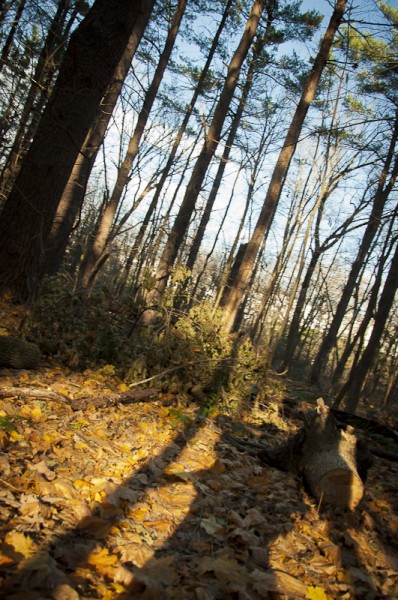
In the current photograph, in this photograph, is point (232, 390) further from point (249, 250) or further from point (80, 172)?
point (80, 172)

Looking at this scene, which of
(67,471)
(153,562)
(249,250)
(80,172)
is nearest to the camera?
(153,562)

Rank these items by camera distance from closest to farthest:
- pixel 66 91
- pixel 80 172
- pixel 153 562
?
pixel 153 562, pixel 66 91, pixel 80 172

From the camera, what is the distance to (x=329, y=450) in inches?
135

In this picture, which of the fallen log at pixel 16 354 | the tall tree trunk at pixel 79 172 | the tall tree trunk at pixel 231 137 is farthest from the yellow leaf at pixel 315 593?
the tall tree trunk at pixel 231 137

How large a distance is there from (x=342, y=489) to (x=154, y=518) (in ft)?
5.75

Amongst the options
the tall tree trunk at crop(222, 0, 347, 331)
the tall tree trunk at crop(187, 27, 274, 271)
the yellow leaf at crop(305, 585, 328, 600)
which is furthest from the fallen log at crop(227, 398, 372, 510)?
the tall tree trunk at crop(187, 27, 274, 271)

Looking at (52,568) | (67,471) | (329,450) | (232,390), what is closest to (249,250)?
(232,390)

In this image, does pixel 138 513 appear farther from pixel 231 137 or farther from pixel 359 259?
pixel 231 137

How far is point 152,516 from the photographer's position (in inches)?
94.7

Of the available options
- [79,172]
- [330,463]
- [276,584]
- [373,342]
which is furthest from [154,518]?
[79,172]

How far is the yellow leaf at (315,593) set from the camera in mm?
2107

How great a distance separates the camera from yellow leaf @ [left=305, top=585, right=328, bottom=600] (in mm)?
2107

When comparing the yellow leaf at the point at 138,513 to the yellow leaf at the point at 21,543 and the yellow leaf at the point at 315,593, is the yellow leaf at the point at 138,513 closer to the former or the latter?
the yellow leaf at the point at 21,543

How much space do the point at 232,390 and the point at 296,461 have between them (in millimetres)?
1700
